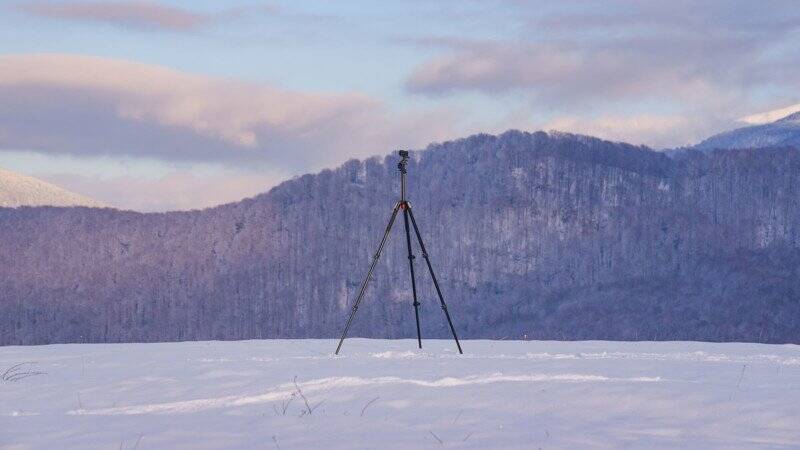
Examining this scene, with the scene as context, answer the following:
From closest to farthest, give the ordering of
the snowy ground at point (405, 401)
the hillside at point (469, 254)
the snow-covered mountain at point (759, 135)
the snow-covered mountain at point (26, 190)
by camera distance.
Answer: the snowy ground at point (405, 401) → the hillside at point (469, 254) → the snow-covered mountain at point (26, 190) → the snow-covered mountain at point (759, 135)

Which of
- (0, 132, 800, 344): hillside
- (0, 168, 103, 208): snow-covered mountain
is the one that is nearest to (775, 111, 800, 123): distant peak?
(0, 132, 800, 344): hillside

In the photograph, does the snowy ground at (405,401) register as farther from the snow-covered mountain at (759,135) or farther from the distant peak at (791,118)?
the distant peak at (791,118)

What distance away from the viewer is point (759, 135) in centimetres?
15488

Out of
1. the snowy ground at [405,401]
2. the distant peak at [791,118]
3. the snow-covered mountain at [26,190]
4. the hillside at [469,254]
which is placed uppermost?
the distant peak at [791,118]

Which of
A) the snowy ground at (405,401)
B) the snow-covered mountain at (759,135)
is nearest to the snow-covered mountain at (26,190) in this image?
the snow-covered mountain at (759,135)

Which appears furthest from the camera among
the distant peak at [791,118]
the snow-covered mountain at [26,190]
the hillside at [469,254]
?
the distant peak at [791,118]

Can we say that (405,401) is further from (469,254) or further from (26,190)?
(26,190)

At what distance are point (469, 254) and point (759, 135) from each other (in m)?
76.3

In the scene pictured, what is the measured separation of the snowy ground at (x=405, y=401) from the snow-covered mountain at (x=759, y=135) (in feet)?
464

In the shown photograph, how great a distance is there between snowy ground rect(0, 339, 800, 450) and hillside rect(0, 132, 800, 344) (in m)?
67.9

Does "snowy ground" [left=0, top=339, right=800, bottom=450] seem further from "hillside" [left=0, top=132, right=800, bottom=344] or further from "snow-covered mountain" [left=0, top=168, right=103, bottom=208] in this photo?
"snow-covered mountain" [left=0, top=168, right=103, bottom=208]

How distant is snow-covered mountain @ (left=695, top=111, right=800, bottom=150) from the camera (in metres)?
150

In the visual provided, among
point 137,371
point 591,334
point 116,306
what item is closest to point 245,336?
point 116,306

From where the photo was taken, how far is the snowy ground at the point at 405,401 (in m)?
7.09
